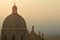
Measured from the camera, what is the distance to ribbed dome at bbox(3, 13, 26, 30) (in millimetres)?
37688

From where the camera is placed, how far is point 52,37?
7519 cm

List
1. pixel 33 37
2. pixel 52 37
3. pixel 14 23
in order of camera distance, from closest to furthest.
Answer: pixel 14 23 < pixel 33 37 < pixel 52 37

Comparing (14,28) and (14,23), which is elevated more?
(14,23)

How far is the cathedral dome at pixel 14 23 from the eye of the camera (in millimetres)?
37688

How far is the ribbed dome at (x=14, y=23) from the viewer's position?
37688 mm

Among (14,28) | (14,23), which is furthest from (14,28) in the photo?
(14,23)

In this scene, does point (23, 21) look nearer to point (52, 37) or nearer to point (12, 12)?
point (12, 12)

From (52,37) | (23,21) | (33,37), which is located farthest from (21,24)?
(52,37)

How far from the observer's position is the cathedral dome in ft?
124

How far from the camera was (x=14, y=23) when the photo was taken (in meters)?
37.7

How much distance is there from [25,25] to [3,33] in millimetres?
2427

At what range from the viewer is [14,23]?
3766 centimetres

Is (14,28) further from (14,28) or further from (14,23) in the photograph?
(14,23)

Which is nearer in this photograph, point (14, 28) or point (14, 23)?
point (14, 23)
